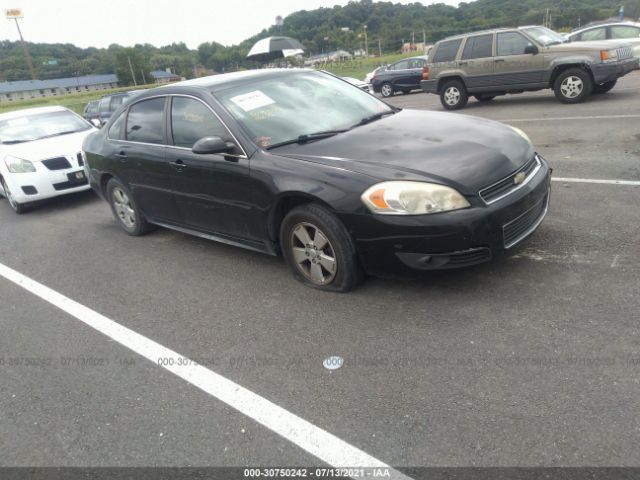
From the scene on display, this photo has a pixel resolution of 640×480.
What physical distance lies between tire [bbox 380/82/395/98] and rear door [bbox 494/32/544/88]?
351 inches

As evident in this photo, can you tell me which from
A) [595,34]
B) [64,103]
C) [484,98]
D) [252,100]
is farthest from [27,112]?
[64,103]

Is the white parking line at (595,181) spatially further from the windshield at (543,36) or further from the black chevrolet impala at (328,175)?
the windshield at (543,36)

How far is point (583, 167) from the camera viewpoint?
625cm

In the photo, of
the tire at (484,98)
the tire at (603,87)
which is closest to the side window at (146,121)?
the tire at (484,98)

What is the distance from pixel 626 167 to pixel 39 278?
6408mm

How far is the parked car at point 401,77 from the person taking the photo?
19.6 m

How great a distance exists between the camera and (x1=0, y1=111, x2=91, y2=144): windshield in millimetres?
8438

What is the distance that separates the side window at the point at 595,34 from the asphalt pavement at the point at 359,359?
11.3 m

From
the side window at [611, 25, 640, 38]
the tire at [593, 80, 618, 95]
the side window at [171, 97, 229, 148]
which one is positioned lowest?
the tire at [593, 80, 618, 95]

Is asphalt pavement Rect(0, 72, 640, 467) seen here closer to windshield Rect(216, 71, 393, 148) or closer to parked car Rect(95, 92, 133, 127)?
windshield Rect(216, 71, 393, 148)

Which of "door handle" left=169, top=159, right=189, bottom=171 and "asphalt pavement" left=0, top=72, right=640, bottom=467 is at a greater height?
"door handle" left=169, top=159, right=189, bottom=171

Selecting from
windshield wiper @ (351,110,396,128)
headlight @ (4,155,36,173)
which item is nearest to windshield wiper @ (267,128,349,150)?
windshield wiper @ (351,110,396,128)

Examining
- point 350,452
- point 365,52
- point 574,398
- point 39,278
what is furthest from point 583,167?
point 365,52

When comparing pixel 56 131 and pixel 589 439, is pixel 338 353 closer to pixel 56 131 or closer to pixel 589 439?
pixel 589 439
